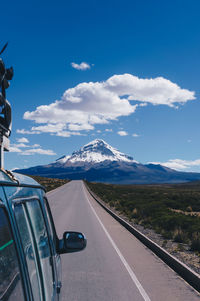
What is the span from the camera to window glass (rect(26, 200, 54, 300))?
9.29ft

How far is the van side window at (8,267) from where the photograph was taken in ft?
6.28

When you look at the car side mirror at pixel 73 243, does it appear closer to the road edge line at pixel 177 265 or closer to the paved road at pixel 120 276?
the paved road at pixel 120 276

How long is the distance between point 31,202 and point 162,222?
14.0 m

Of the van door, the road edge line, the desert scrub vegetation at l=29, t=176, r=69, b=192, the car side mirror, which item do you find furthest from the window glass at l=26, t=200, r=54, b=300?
the desert scrub vegetation at l=29, t=176, r=69, b=192

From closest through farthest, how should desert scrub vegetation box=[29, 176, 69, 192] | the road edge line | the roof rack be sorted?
1. the roof rack
2. the road edge line
3. desert scrub vegetation box=[29, 176, 69, 192]

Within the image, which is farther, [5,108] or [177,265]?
[177,265]

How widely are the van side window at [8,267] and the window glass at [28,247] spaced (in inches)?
8.3

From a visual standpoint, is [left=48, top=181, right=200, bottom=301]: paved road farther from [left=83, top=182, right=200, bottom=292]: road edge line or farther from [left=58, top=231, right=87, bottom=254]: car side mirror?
[left=58, top=231, right=87, bottom=254]: car side mirror

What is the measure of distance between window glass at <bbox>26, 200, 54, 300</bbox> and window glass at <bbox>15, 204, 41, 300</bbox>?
17cm

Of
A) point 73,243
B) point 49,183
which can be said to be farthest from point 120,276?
point 49,183

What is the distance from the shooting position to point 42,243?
3100 millimetres

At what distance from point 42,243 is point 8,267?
110 cm

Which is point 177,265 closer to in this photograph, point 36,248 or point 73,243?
point 73,243

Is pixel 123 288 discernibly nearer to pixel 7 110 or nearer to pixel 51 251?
pixel 51 251
